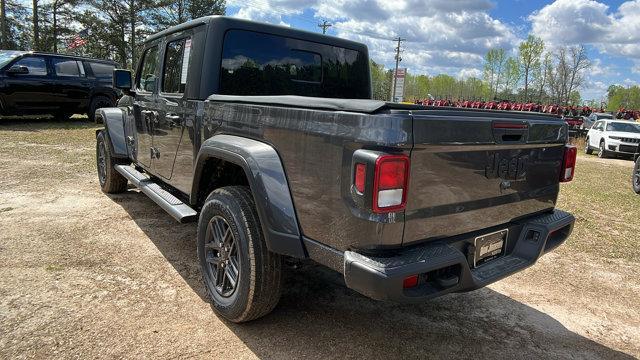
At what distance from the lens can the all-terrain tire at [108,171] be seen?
577cm

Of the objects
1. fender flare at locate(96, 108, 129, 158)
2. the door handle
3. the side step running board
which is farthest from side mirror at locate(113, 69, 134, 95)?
the door handle

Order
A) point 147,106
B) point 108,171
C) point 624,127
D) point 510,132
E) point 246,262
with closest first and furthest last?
point 510,132, point 246,262, point 147,106, point 108,171, point 624,127

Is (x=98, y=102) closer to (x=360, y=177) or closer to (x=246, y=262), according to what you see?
(x=246, y=262)

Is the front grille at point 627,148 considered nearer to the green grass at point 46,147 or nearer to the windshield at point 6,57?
the green grass at point 46,147

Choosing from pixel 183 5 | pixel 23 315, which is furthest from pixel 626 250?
pixel 183 5

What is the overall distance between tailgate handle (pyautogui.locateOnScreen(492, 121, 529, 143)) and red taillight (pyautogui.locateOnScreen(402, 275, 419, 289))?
0.87 metres

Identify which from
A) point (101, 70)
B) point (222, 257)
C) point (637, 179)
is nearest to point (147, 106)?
point (222, 257)

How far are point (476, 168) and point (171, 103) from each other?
255 centimetres

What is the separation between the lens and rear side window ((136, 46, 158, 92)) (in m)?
4.44

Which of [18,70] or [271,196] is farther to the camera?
[18,70]

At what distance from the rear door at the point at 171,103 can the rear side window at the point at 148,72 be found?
300 mm

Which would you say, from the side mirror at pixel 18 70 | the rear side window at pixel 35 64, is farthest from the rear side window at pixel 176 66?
the rear side window at pixel 35 64

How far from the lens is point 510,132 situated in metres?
2.48

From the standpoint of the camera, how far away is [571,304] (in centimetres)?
356
